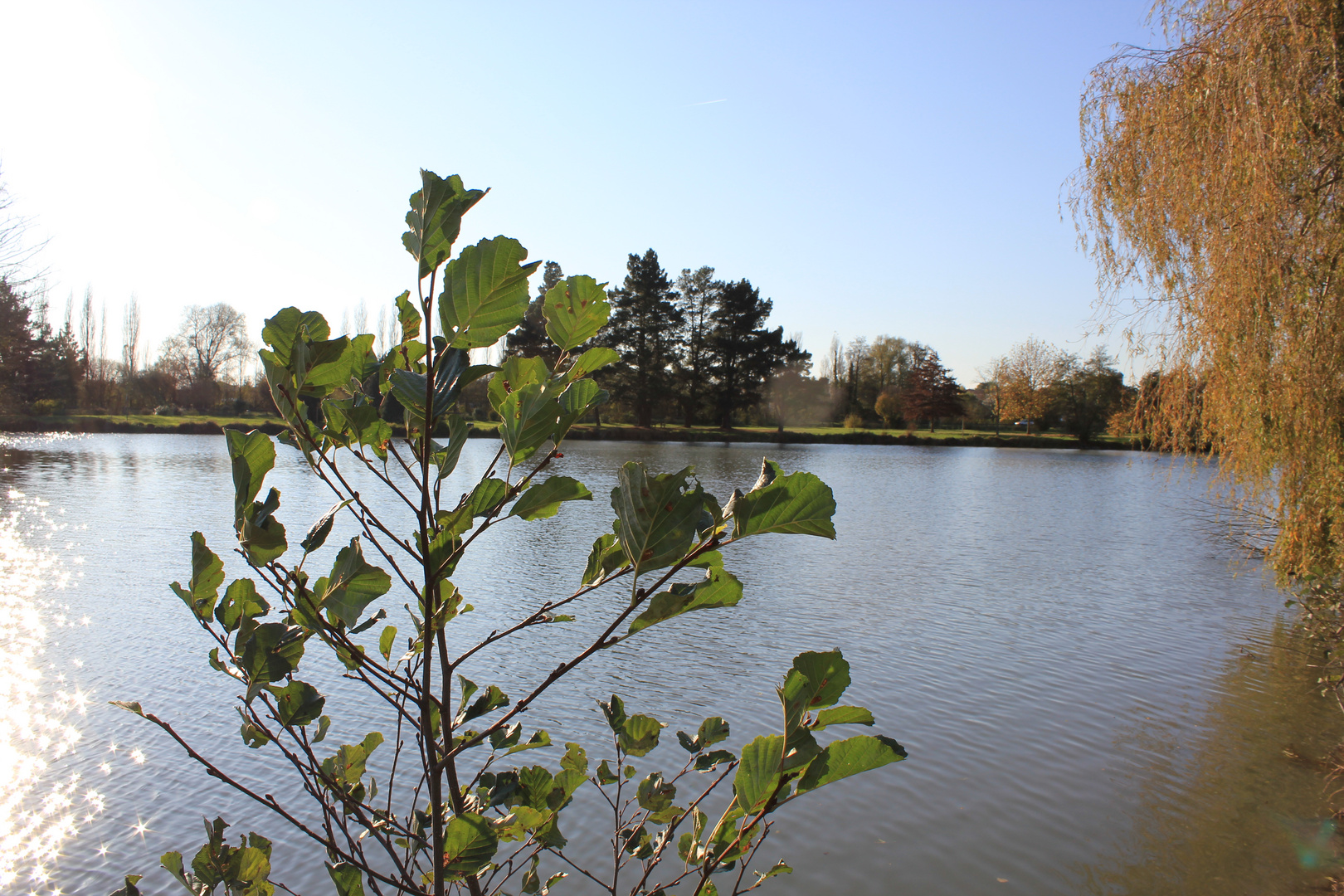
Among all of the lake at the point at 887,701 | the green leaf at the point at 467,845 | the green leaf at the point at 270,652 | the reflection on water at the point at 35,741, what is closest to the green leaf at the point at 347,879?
the green leaf at the point at 467,845

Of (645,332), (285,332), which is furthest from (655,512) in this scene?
(645,332)

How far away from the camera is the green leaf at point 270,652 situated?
993 millimetres

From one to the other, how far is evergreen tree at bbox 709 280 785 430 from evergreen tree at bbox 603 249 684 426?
2.85 meters

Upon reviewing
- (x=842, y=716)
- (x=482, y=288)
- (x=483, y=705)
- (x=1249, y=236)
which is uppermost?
(x=1249, y=236)

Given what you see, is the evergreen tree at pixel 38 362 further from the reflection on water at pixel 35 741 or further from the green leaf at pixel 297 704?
the green leaf at pixel 297 704

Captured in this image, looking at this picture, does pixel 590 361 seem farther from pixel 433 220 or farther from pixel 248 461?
pixel 248 461

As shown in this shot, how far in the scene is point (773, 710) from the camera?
5.84 metres

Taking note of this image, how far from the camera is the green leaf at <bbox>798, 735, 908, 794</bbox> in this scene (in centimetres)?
91

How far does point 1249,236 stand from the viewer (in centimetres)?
605

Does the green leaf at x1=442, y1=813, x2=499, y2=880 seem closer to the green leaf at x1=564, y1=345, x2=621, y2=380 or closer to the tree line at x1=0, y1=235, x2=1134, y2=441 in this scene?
the green leaf at x1=564, y1=345, x2=621, y2=380

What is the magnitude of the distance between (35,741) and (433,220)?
19.5 feet

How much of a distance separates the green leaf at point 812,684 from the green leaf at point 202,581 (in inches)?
28.8

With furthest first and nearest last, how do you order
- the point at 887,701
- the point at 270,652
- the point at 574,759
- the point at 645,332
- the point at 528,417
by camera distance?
the point at 645,332 < the point at 887,701 < the point at 574,759 < the point at 270,652 < the point at 528,417

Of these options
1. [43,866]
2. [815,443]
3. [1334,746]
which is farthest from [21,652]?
[815,443]
